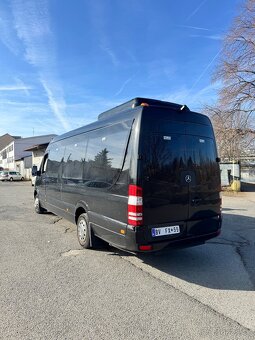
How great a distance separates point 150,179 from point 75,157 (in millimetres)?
2674

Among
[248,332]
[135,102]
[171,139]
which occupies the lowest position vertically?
[248,332]

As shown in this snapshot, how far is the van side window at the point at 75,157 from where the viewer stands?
6.01 meters

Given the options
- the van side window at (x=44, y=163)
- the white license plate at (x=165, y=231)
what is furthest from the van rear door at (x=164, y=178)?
the van side window at (x=44, y=163)

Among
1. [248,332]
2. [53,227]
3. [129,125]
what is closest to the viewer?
[248,332]

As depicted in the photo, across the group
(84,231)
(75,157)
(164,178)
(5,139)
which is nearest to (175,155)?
(164,178)

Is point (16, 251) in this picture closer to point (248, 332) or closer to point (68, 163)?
point (68, 163)

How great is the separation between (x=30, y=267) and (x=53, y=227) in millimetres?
3041

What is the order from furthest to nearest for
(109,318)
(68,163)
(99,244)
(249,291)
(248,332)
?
(68,163) < (99,244) < (249,291) < (109,318) < (248,332)

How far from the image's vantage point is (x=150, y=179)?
4223 mm

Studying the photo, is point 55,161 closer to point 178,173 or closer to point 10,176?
point 178,173

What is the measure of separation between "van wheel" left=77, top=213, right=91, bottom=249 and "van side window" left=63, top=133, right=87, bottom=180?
32.6 inches

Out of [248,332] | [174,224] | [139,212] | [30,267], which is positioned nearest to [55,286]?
[30,267]

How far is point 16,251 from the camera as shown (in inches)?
225

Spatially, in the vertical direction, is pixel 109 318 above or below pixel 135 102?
below
